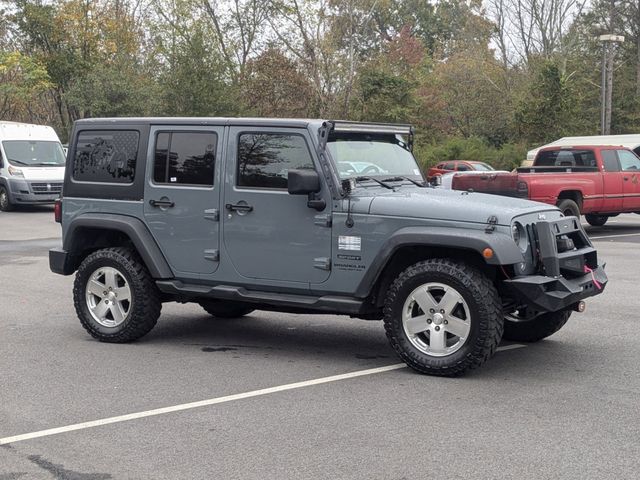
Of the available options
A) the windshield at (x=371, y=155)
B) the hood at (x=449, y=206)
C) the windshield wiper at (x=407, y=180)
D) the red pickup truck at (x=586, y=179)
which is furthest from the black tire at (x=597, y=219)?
→ the hood at (x=449, y=206)

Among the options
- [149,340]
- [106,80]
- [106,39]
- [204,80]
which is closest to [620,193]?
[149,340]

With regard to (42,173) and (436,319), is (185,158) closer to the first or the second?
(436,319)

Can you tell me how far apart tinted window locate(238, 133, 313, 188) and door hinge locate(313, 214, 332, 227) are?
41 cm

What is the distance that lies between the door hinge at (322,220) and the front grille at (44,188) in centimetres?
2020

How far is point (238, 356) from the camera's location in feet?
25.2

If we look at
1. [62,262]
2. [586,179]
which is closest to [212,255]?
Answer: [62,262]

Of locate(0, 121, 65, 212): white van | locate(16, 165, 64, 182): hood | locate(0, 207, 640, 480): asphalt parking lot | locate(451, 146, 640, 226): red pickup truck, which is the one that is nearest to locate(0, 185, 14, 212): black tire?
locate(0, 121, 65, 212): white van

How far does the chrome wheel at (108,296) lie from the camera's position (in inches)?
321

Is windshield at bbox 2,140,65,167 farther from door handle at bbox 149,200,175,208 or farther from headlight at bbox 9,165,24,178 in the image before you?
door handle at bbox 149,200,175,208

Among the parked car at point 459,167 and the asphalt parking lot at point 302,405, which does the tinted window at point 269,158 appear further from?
the parked car at point 459,167

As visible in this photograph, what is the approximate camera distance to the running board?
715 cm

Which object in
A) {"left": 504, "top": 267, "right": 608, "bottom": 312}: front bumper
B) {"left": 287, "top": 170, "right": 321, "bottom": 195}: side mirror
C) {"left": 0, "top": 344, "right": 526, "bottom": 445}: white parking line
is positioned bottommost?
{"left": 0, "top": 344, "right": 526, "bottom": 445}: white parking line

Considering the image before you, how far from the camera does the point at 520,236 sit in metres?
6.77

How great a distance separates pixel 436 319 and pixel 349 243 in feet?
2.91
